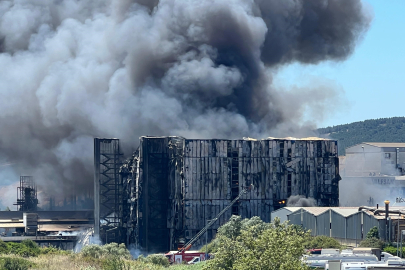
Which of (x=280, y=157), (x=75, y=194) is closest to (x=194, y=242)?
(x=280, y=157)

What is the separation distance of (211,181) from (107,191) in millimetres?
12923

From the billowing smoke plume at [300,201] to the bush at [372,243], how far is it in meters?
16.4

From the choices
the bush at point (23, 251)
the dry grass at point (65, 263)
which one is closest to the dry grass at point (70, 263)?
the dry grass at point (65, 263)

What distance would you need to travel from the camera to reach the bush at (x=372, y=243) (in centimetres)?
5575

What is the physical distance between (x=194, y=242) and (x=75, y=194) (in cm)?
4273

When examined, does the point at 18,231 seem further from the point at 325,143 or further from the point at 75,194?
the point at 325,143

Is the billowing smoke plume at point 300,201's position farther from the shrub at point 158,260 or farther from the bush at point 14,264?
the bush at point 14,264

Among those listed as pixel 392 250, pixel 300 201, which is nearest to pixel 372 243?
pixel 392 250

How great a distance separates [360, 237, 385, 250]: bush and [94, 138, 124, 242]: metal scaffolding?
1207 inches

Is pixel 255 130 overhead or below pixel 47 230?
overhead

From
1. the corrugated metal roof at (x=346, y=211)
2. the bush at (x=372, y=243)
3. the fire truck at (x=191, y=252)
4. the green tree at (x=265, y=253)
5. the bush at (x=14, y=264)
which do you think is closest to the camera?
the green tree at (x=265, y=253)

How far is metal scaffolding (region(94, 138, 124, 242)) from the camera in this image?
8200cm

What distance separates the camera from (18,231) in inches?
3629

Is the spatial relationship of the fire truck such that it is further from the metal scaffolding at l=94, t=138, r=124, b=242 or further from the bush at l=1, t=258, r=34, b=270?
the bush at l=1, t=258, r=34, b=270
